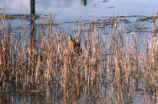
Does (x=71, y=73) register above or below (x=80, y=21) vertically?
below

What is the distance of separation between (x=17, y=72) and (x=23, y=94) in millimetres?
349

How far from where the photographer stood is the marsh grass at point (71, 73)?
5172 mm

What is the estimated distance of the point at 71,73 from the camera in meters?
5.37

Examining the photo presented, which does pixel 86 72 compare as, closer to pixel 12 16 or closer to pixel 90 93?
pixel 90 93

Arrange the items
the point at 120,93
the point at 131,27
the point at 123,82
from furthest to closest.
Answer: the point at 131,27 → the point at 123,82 → the point at 120,93

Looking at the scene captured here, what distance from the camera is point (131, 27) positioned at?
11602 millimetres

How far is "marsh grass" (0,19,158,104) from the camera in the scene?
5.17 metres

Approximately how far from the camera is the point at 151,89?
5355 millimetres

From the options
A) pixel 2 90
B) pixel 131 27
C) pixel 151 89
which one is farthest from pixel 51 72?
pixel 131 27

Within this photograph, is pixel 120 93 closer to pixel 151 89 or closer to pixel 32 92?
pixel 151 89

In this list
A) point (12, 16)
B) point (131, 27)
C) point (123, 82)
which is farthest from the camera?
point (12, 16)

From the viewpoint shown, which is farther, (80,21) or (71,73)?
(80,21)

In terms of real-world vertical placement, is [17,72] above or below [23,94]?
above

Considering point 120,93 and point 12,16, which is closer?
point 120,93
